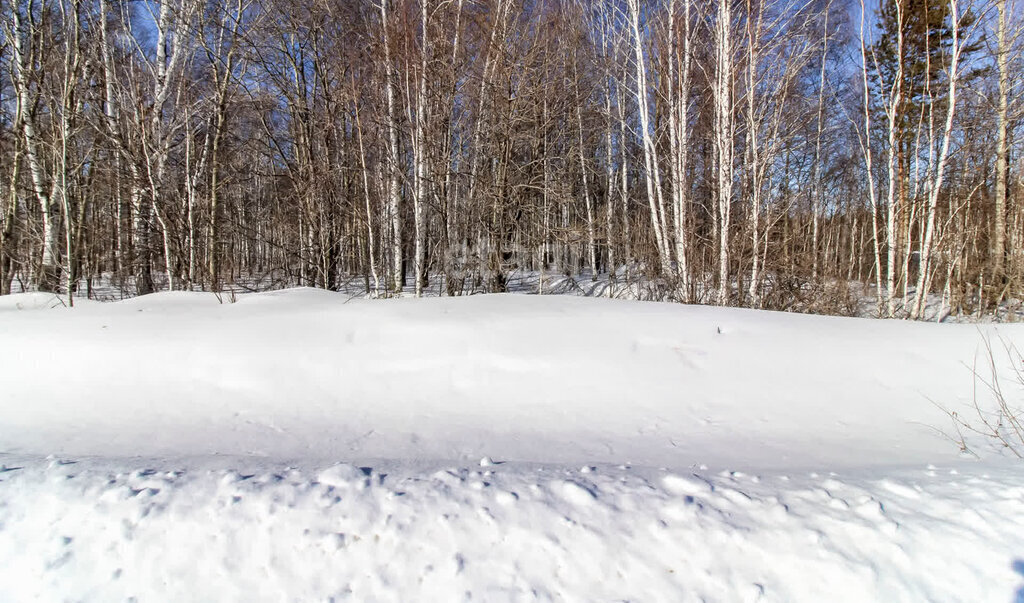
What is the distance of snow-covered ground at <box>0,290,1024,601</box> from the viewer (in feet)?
5.18

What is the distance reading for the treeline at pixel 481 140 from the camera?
7395 millimetres

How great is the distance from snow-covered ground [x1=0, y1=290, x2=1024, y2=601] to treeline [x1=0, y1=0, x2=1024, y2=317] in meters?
3.30

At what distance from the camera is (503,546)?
167 cm

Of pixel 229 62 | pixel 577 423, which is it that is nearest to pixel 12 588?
pixel 577 423

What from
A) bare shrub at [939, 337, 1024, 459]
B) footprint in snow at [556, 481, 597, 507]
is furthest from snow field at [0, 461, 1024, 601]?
Answer: bare shrub at [939, 337, 1024, 459]

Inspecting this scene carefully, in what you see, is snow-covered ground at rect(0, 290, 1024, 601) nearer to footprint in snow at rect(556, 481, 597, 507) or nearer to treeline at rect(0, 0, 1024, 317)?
footprint in snow at rect(556, 481, 597, 507)

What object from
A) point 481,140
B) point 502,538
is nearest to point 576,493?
point 502,538

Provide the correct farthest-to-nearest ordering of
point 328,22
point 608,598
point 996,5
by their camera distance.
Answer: point 328,22 < point 996,5 < point 608,598

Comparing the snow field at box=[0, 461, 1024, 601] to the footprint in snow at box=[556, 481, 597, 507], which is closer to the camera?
the snow field at box=[0, 461, 1024, 601]

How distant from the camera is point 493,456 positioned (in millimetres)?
2596

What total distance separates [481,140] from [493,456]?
798cm

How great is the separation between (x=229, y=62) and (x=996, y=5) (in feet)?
45.3

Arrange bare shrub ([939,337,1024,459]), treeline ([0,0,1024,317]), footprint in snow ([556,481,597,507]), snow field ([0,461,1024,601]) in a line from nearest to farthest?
1. snow field ([0,461,1024,601])
2. footprint in snow ([556,481,597,507])
3. bare shrub ([939,337,1024,459])
4. treeline ([0,0,1024,317])

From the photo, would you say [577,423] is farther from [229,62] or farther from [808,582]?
[229,62]
